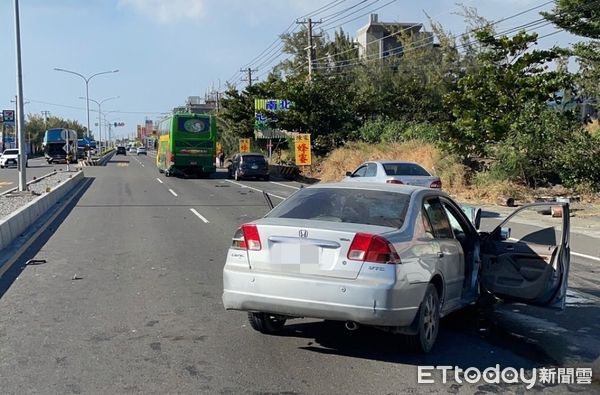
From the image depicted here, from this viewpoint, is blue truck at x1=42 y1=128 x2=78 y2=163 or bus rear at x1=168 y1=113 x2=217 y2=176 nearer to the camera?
bus rear at x1=168 y1=113 x2=217 y2=176

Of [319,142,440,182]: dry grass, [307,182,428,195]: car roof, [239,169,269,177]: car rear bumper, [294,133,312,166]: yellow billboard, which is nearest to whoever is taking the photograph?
[307,182,428,195]: car roof

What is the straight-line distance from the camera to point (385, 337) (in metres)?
6.20

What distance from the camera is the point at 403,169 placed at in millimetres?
19328

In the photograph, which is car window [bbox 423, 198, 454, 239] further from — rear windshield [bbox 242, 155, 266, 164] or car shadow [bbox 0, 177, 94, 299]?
rear windshield [bbox 242, 155, 266, 164]

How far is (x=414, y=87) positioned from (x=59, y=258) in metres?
34.0

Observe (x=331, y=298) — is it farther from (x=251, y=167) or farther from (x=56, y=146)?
(x=56, y=146)

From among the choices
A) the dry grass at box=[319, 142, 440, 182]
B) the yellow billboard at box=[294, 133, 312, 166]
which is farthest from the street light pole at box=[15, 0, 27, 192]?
the yellow billboard at box=[294, 133, 312, 166]

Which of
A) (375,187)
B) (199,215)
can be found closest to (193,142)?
(199,215)

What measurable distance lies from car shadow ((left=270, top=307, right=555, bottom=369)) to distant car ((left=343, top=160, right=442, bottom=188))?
11.8m

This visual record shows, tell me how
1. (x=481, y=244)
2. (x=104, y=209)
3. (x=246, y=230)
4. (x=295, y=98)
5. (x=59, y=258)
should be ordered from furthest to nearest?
(x=295, y=98), (x=104, y=209), (x=59, y=258), (x=481, y=244), (x=246, y=230)

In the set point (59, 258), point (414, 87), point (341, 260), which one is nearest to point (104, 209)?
point (59, 258)

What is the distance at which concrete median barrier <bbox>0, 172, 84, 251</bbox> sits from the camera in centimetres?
1205

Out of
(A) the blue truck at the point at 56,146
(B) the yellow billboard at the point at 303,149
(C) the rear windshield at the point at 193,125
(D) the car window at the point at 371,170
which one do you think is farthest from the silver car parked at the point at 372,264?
(A) the blue truck at the point at 56,146

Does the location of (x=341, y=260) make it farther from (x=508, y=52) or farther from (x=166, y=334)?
(x=508, y=52)
